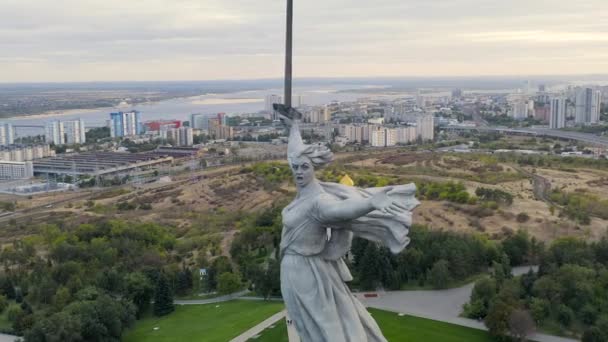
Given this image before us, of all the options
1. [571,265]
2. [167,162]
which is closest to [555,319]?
[571,265]

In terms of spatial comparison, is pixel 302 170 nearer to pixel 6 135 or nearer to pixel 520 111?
pixel 6 135

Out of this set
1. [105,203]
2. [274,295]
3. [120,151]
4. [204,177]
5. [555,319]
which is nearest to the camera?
[555,319]

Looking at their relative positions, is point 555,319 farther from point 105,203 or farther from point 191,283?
point 105,203

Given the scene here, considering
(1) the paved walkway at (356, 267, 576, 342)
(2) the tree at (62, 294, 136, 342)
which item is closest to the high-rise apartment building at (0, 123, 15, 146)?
(2) the tree at (62, 294, 136, 342)

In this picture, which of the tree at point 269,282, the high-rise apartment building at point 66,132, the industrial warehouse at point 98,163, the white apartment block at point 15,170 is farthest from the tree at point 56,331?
the high-rise apartment building at point 66,132

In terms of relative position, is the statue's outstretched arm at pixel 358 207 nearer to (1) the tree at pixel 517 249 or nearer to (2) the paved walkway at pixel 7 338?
(2) the paved walkway at pixel 7 338

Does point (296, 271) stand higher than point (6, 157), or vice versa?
point (296, 271)

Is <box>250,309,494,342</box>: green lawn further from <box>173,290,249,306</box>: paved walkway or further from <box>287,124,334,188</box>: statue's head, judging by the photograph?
<box>287,124,334,188</box>: statue's head
